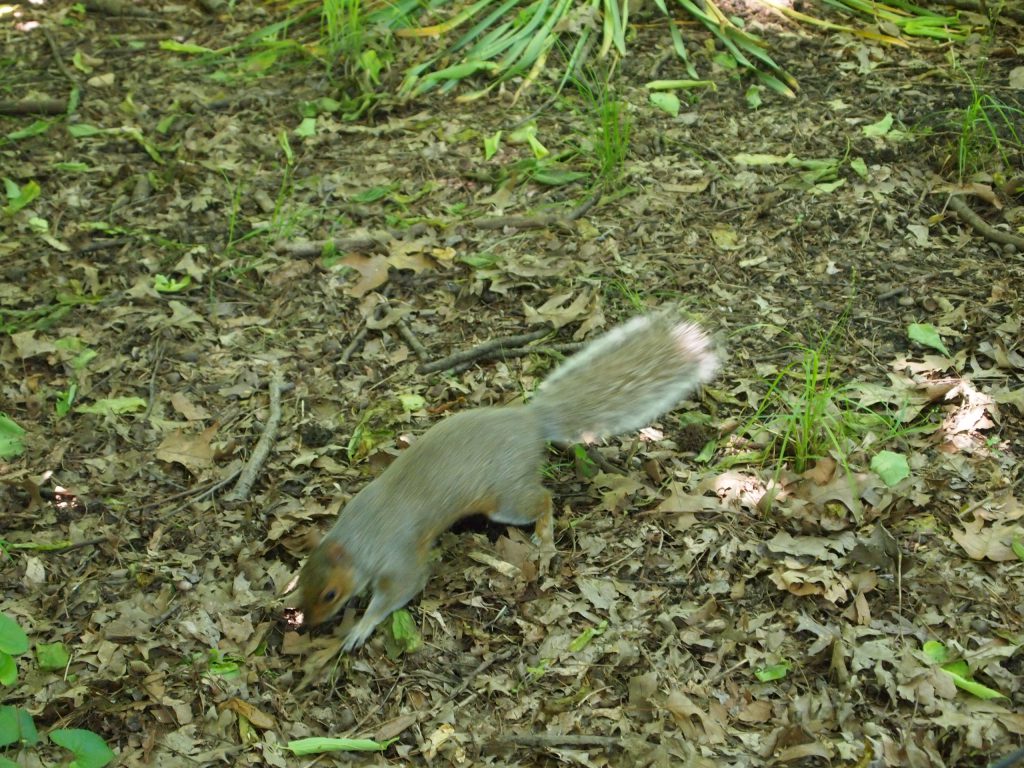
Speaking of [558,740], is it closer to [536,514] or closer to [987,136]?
[536,514]

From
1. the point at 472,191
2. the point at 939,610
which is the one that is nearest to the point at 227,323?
the point at 472,191

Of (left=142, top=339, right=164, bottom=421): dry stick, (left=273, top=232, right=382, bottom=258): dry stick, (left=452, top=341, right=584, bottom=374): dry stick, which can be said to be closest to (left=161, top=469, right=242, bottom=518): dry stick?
(left=142, top=339, right=164, bottom=421): dry stick

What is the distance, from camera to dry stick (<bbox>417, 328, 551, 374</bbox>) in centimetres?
436

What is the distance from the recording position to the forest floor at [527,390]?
3.16 meters

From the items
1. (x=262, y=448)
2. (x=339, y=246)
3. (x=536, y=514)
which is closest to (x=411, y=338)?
(x=339, y=246)

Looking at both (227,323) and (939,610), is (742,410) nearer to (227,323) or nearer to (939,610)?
(939,610)

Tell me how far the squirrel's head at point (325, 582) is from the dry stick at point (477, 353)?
1223mm

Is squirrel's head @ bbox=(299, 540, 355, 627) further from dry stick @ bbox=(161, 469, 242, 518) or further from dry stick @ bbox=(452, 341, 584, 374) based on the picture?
dry stick @ bbox=(452, 341, 584, 374)

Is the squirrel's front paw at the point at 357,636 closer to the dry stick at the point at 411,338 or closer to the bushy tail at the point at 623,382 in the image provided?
the bushy tail at the point at 623,382

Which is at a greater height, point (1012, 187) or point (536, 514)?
point (1012, 187)

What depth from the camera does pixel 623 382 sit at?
3.69 metres

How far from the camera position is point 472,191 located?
5320 mm

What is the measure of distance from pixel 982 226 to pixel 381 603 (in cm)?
325

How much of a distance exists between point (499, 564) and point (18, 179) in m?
3.69
